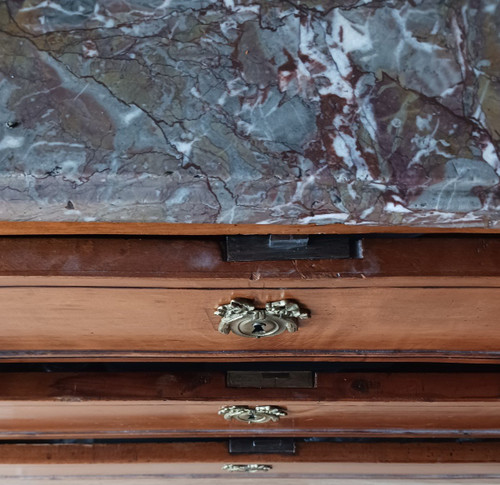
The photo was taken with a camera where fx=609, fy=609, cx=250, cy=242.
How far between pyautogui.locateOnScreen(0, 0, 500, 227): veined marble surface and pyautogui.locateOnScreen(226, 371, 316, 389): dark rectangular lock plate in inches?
15.3

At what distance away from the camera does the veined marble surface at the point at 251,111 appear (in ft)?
1.39

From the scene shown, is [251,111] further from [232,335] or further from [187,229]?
[232,335]

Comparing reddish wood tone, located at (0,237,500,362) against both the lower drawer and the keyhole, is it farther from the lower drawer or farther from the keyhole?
the lower drawer

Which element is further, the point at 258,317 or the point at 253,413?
the point at 253,413

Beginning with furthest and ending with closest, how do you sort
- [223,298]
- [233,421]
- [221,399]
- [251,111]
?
1. [233,421]
2. [221,399]
3. [223,298]
4. [251,111]

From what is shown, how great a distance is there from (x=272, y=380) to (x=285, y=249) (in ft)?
1.06

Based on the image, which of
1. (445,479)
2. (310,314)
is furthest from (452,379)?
(445,479)

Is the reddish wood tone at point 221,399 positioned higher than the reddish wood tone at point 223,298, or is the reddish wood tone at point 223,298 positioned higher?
the reddish wood tone at point 223,298

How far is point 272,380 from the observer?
30.9 inches

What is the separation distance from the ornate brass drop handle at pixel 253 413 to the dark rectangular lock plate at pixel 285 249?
35 cm

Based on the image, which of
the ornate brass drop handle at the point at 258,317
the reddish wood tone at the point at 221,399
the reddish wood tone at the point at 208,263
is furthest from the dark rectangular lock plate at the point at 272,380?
the reddish wood tone at the point at 208,263

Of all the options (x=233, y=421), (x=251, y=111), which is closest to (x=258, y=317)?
(x=251, y=111)

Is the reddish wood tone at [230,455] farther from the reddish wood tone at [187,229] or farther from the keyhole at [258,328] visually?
the reddish wood tone at [187,229]

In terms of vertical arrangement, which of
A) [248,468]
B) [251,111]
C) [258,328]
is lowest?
[248,468]
